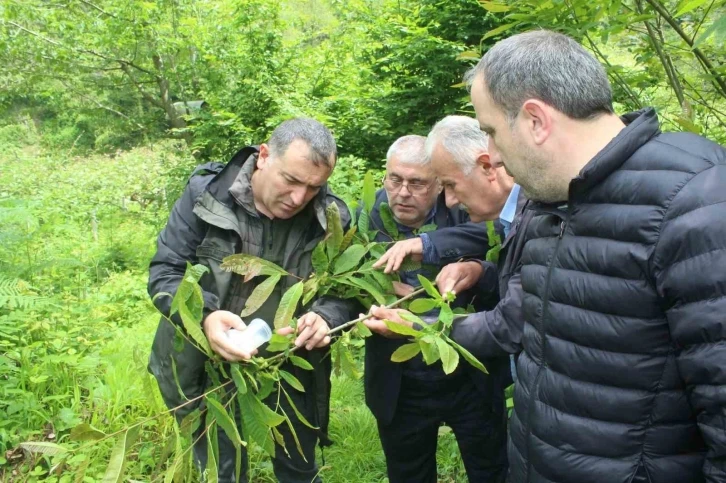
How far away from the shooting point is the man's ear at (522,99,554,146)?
1160 millimetres

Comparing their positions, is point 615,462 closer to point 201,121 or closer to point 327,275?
point 327,275

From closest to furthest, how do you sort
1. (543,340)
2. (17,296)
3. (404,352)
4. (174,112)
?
(543,340)
(404,352)
(17,296)
(174,112)

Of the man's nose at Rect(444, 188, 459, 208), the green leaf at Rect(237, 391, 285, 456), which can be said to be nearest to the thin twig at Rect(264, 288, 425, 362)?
the green leaf at Rect(237, 391, 285, 456)

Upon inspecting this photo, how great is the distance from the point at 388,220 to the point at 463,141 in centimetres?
52

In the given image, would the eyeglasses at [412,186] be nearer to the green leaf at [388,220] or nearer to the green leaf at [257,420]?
the green leaf at [388,220]

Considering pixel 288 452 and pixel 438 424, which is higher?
pixel 438 424

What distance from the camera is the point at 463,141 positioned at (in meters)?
1.82

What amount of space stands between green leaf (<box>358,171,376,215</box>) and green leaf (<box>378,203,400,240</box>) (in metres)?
0.06

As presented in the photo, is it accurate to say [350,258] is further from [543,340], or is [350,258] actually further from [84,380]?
[84,380]

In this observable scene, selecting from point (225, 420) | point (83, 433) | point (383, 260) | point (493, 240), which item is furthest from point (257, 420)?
point (493, 240)

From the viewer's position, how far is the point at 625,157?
1.13 metres

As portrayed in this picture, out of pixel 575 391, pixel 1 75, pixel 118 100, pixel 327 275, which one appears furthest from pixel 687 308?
pixel 118 100

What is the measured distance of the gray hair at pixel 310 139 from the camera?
1.98m

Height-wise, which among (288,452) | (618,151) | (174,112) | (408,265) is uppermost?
(618,151)
